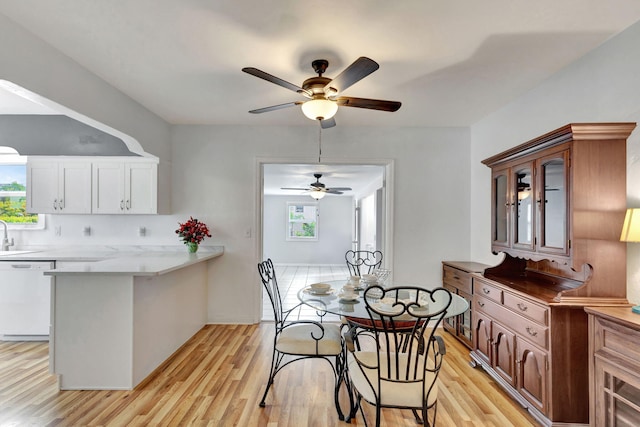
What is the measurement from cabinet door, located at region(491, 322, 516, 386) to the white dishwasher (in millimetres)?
4263

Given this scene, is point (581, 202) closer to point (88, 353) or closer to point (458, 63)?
point (458, 63)

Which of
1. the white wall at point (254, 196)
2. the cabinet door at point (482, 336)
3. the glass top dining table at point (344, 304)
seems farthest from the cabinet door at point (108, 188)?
the cabinet door at point (482, 336)

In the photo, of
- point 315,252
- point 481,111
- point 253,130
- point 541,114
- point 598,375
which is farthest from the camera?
point 315,252

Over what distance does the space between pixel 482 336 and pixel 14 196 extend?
218 inches

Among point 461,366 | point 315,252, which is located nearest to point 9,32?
point 461,366

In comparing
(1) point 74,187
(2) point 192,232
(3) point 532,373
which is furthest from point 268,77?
(1) point 74,187

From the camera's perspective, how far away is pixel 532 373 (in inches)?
81.9

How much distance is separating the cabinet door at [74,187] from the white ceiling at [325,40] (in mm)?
1354

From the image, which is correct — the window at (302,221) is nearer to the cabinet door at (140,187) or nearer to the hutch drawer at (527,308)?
the cabinet door at (140,187)

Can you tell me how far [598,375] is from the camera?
65.6 inches

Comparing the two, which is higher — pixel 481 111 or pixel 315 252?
pixel 481 111

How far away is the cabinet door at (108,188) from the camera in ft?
12.1

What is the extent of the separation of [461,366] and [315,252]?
719cm

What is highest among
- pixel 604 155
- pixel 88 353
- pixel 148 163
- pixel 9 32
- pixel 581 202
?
pixel 9 32
